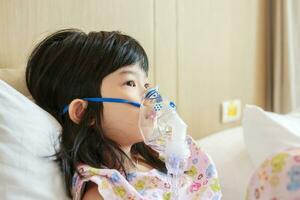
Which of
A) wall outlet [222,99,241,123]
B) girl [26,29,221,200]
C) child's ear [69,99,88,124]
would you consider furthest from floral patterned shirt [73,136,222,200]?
wall outlet [222,99,241,123]

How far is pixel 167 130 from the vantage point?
0.98 m

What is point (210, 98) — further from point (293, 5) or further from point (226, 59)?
point (293, 5)

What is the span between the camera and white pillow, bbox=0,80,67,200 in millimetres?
806

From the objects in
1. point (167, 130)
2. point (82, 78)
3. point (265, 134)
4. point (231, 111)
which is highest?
point (82, 78)

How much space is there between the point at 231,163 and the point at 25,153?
811 mm

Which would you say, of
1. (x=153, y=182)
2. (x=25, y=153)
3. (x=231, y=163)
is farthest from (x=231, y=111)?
(x=25, y=153)

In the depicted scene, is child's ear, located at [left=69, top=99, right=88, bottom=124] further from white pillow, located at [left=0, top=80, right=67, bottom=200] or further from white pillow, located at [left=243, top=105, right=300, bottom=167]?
white pillow, located at [left=243, top=105, right=300, bottom=167]

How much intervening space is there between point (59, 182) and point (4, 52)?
1.57 feet

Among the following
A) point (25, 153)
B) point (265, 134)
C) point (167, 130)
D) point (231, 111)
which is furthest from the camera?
point (231, 111)

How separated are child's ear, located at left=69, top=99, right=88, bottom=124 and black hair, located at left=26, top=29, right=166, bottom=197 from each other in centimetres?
1

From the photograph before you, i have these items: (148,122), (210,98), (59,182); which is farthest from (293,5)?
(59,182)

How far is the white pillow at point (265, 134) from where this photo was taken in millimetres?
1297

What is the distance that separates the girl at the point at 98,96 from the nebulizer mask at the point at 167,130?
2cm

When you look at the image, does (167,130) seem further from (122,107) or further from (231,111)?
(231,111)
